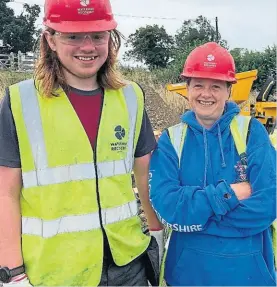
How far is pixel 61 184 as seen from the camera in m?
2.35

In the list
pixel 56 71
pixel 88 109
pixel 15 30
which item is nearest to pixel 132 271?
pixel 88 109

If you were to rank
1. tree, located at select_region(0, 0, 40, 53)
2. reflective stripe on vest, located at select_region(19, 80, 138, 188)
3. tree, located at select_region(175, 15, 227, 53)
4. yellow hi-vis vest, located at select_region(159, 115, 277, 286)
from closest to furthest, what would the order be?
1. reflective stripe on vest, located at select_region(19, 80, 138, 188)
2. yellow hi-vis vest, located at select_region(159, 115, 277, 286)
3. tree, located at select_region(175, 15, 227, 53)
4. tree, located at select_region(0, 0, 40, 53)

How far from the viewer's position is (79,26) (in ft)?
7.75

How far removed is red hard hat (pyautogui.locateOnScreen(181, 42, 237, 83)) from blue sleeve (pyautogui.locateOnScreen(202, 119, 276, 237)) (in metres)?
0.37

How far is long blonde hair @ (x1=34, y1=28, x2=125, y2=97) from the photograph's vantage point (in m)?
2.42

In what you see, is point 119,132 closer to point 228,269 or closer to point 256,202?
point 256,202

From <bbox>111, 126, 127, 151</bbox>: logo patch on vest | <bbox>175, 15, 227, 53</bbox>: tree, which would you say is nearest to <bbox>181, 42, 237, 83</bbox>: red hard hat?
<bbox>111, 126, 127, 151</bbox>: logo patch on vest

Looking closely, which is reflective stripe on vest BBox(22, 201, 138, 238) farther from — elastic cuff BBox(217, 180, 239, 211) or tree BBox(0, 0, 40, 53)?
tree BBox(0, 0, 40, 53)

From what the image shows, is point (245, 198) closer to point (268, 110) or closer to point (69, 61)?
point (69, 61)

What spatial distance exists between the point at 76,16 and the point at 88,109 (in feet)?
1.41

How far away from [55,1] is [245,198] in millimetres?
1290

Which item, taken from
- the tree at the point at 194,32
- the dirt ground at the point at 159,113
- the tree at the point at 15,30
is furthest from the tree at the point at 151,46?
the dirt ground at the point at 159,113

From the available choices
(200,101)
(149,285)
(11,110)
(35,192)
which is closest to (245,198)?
(200,101)

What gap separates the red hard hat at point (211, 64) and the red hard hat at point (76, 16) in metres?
0.50
